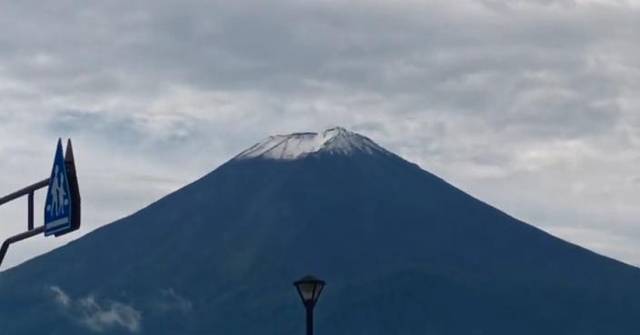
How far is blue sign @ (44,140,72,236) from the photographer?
2603 centimetres

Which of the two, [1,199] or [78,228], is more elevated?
[1,199]

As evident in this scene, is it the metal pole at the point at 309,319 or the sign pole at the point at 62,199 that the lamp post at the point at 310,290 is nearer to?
the metal pole at the point at 309,319

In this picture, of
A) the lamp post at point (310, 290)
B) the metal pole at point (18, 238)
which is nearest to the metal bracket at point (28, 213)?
the metal pole at point (18, 238)

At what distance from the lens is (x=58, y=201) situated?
26531 mm

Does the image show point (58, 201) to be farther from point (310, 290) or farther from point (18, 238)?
point (310, 290)

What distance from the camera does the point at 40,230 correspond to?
2764cm

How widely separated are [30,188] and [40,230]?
166 cm

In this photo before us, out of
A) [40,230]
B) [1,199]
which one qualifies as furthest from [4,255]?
[40,230]

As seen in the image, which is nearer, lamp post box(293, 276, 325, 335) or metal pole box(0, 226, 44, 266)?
metal pole box(0, 226, 44, 266)

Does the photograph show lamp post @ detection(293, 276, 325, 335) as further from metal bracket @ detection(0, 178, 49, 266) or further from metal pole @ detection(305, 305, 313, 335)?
metal bracket @ detection(0, 178, 49, 266)

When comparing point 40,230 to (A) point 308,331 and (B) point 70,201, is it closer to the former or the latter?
(B) point 70,201

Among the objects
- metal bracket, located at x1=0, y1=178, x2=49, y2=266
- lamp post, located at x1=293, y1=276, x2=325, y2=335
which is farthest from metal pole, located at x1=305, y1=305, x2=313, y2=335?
metal bracket, located at x1=0, y1=178, x2=49, y2=266

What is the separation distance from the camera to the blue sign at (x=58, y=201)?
2603 centimetres

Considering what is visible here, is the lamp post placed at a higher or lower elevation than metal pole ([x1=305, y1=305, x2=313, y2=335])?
higher
